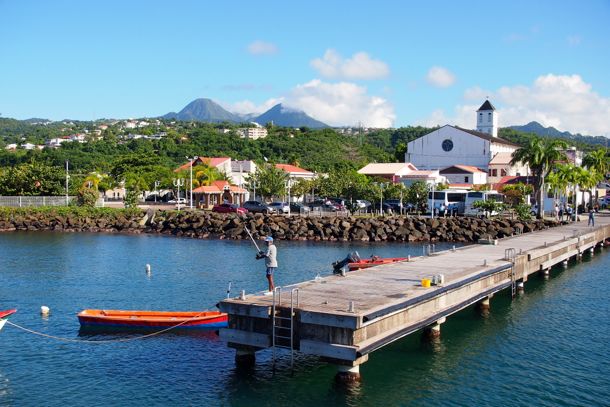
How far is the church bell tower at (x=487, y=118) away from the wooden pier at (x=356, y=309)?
111 metres

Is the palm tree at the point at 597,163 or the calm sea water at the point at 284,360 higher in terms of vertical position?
the palm tree at the point at 597,163

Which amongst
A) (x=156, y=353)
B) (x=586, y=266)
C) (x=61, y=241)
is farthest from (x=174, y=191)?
(x=156, y=353)

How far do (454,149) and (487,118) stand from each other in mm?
29797

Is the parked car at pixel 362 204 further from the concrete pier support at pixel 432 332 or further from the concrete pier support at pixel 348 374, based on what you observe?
the concrete pier support at pixel 348 374

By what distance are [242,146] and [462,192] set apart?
92.6 metres

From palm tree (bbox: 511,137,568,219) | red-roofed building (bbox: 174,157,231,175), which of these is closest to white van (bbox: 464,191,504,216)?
palm tree (bbox: 511,137,568,219)

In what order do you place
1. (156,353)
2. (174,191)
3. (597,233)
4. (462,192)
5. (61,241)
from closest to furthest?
(156,353), (597,233), (61,241), (462,192), (174,191)

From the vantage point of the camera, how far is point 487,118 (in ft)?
454

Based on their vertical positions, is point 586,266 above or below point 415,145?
below

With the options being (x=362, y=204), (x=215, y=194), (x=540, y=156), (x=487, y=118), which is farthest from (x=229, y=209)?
(x=487, y=118)

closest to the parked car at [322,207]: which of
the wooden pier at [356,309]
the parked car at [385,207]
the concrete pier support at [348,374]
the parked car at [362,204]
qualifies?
the parked car at [362,204]

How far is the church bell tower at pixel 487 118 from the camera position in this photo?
13762 cm

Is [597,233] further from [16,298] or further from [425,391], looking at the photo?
[16,298]

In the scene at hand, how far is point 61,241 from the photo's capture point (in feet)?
202
